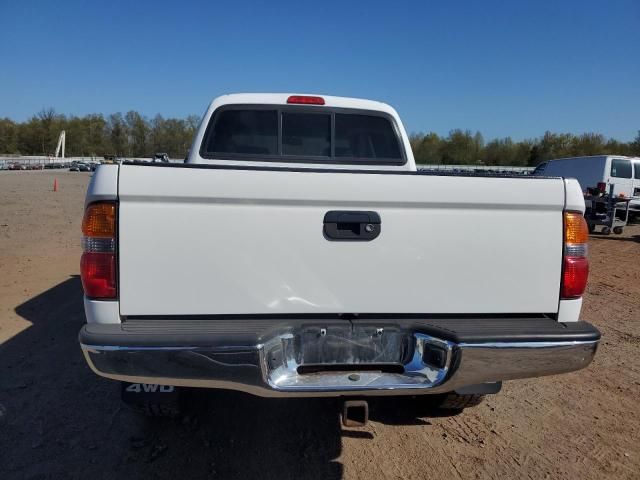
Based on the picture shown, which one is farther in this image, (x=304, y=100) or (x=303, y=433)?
(x=304, y=100)

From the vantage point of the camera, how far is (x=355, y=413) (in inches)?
88.9

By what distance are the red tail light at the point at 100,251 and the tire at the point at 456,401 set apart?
2.14 meters

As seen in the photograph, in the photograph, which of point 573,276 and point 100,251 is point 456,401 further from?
point 100,251

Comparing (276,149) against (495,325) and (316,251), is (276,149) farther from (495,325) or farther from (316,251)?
(495,325)

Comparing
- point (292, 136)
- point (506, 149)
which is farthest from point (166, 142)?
point (292, 136)

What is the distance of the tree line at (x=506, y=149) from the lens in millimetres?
54969

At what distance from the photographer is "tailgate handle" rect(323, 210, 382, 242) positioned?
2.21 meters

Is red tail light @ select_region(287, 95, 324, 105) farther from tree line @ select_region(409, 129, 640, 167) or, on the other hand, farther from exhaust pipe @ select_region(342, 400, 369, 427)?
tree line @ select_region(409, 129, 640, 167)

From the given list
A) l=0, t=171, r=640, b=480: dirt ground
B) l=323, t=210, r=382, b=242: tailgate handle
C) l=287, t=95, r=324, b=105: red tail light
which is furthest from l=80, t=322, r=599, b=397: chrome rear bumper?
l=287, t=95, r=324, b=105: red tail light

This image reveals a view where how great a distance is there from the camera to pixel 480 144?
68.4 meters

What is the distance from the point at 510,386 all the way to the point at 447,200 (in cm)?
230

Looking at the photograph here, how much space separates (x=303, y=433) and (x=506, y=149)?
6718cm

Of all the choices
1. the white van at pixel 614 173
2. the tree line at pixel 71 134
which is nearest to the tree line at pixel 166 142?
the tree line at pixel 71 134

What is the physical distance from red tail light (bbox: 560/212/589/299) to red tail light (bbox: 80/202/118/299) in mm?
2176
